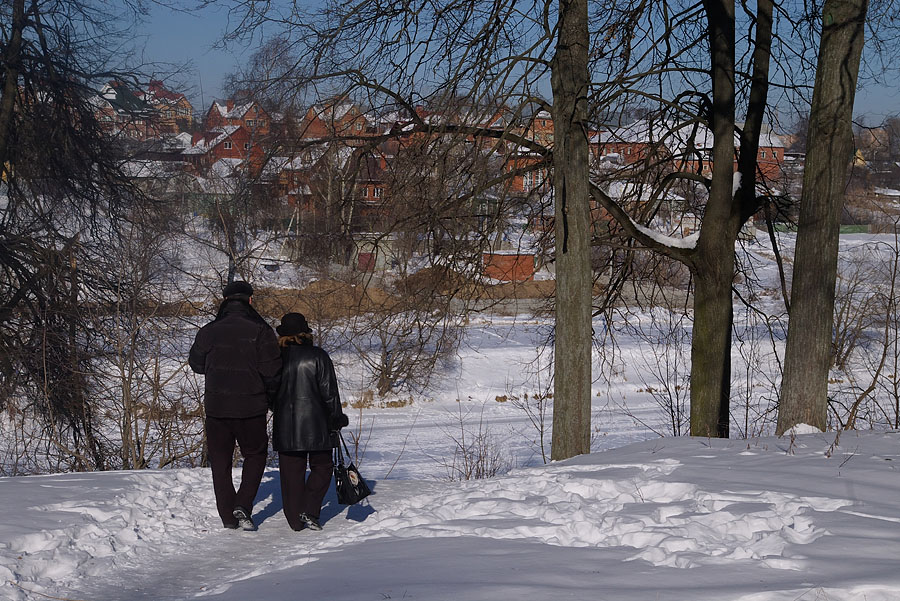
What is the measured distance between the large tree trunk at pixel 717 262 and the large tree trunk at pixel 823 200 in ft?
5.50

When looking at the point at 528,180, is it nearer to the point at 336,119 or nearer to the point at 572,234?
the point at 336,119

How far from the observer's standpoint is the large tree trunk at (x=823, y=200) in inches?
321

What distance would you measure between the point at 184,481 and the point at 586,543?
4.12 m

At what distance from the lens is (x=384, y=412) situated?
81.1 ft

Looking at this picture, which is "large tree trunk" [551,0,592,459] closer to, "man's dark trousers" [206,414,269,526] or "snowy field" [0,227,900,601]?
"snowy field" [0,227,900,601]

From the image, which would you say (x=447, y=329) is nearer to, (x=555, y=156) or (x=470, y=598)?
(x=555, y=156)

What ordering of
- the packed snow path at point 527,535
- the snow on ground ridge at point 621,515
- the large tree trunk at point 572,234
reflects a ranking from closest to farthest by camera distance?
the packed snow path at point 527,535 < the snow on ground ridge at point 621,515 < the large tree trunk at point 572,234

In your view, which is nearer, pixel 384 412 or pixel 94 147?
pixel 94 147

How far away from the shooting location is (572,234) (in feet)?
28.5

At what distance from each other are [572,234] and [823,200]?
2469 millimetres

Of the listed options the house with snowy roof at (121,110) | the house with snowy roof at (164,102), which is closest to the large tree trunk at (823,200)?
the house with snowy roof at (164,102)

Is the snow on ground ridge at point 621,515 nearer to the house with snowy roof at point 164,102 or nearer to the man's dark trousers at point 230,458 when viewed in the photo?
the man's dark trousers at point 230,458

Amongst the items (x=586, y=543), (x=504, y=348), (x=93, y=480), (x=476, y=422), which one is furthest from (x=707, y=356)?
(x=504, y=348)

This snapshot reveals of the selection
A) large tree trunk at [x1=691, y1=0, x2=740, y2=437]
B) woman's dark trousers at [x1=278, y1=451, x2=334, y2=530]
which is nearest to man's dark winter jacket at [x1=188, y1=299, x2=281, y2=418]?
woman's dark trousers at [x1=278, y1=451, x2=334, y2=530]
